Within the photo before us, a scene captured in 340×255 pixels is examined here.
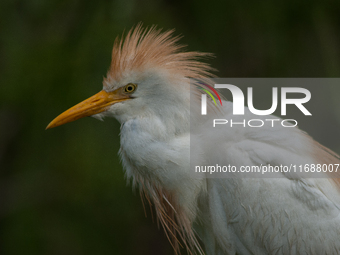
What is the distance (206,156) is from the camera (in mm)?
1442

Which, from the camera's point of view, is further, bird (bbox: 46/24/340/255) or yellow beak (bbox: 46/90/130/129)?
yellow beak (bbox: 46/90/130/129)

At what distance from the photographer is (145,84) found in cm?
142

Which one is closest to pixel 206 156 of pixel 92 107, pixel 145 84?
pixel 145 84

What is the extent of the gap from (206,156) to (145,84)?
0.35 m

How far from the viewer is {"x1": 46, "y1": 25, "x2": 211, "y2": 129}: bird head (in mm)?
1400

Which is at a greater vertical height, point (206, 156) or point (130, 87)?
point (130, 87)

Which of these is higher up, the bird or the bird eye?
the bird eye

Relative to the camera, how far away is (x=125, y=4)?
220cm

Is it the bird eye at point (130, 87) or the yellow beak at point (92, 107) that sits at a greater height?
the bird eye at point (130, 87)

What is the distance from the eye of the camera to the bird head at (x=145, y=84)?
4.59 ft

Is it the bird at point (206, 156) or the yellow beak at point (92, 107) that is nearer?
the bird at point (206, 156)

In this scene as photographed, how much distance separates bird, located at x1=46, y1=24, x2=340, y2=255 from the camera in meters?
1.35

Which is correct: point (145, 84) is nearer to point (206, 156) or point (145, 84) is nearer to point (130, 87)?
point (130, 87)

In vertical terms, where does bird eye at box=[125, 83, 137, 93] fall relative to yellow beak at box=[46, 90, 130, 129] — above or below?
above
